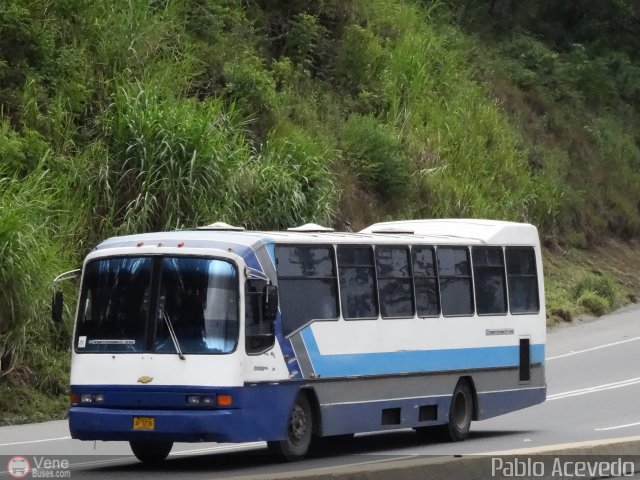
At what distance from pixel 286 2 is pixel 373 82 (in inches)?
128

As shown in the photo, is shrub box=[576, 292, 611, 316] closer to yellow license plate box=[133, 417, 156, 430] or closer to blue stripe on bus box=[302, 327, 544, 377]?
blue stripe on bus box=[302, 327, 544, 377]

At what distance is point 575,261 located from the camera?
40719mm

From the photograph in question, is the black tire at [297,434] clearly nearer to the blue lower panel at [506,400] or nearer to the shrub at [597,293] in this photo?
the blue lower panel at [506,400]

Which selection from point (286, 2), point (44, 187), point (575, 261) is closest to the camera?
point (44, 187)

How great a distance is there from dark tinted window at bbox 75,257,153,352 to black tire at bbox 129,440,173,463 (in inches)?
49.2

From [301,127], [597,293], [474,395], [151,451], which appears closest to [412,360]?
[474,395]

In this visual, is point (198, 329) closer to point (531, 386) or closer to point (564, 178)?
point (531, 386)

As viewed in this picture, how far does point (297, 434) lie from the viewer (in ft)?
50.6

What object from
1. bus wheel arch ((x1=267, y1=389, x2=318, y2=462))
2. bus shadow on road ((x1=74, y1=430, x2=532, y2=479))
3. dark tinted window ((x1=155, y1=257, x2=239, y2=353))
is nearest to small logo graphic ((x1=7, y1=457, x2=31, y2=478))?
bus shadow on road ((x1=74, y1=430, x2=532, y2=479))

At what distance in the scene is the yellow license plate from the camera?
565 inches

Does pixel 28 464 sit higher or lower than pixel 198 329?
lower

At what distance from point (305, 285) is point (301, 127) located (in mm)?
16582

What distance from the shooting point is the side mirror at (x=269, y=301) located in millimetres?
14727

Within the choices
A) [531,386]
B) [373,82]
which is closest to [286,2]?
[373,82]
